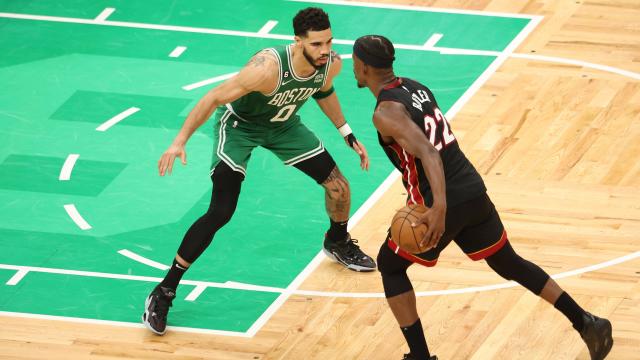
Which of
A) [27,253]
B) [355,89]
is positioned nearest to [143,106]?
[355,89]

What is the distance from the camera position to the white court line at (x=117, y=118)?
12.6 m

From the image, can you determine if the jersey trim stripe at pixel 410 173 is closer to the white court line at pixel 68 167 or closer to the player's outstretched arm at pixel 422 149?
the player's outstretched arm at pixel 422 149

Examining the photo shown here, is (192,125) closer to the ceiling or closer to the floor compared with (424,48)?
closer to the ceiling

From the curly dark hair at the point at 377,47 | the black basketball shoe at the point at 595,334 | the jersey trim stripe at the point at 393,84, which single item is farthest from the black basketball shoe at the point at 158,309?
the black basketball shoe at the point at 595,334

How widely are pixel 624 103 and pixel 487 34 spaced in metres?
2.15

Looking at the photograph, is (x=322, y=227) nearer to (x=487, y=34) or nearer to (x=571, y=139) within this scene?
(x=571, y=139)

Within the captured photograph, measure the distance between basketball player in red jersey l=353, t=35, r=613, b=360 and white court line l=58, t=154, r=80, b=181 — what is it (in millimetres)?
4183

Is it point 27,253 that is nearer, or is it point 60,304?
point 60,304

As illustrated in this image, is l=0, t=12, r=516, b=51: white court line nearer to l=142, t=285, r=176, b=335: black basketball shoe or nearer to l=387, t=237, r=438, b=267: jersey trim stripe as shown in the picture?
l=142, t=285, r=176, b=335: black basketball shoe

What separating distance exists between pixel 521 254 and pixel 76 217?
350 cm

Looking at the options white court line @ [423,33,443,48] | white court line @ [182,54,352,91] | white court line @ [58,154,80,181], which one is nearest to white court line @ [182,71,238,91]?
white court line @ [182,54,352,91]

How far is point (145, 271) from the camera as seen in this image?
10.3 meters

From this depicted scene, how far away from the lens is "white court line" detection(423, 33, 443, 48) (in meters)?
14.2

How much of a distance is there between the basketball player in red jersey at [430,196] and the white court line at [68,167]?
4.18 meters
